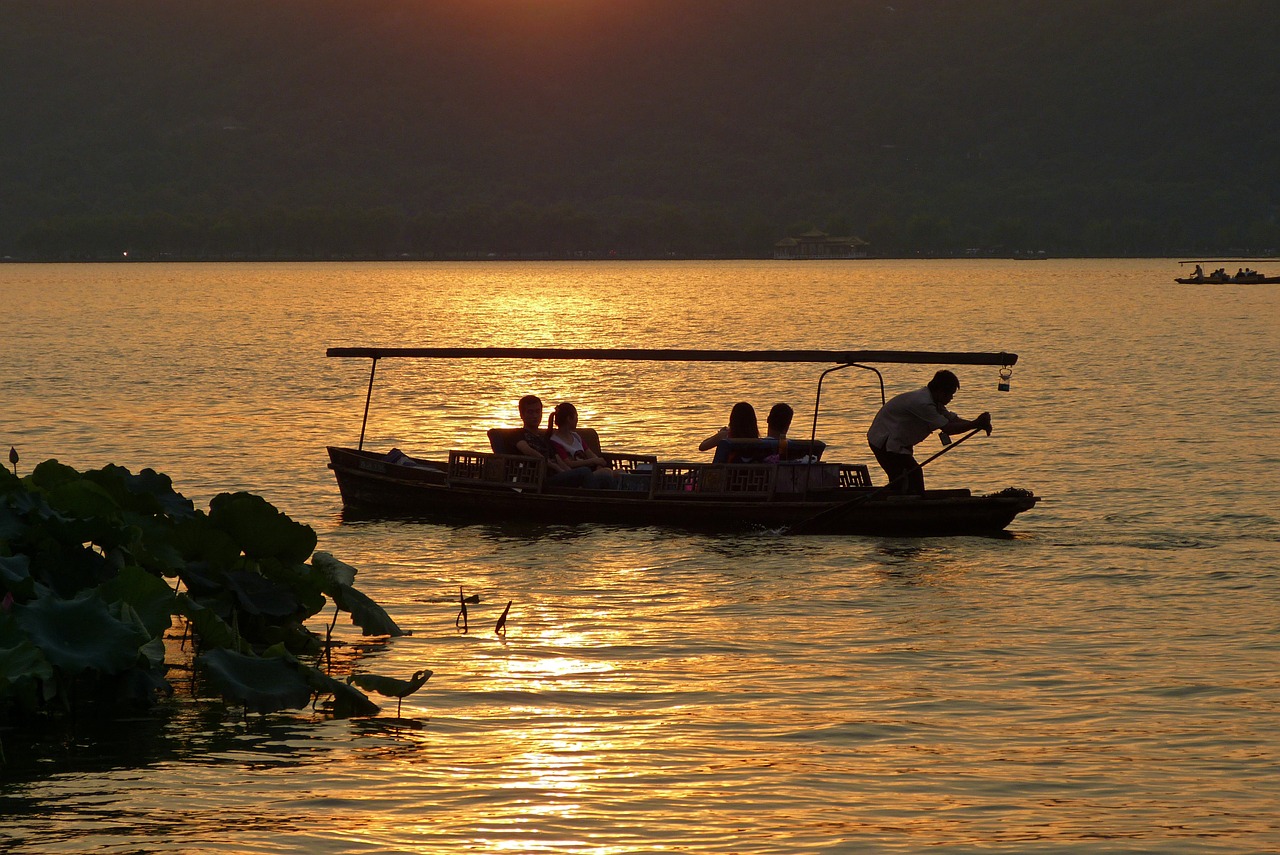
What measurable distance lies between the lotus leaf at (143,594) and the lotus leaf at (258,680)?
519 mm

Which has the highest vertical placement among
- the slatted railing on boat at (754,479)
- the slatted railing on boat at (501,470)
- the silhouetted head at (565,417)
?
the silhouetted head at (565,417)

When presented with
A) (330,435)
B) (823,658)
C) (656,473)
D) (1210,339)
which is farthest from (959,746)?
(1210,339)

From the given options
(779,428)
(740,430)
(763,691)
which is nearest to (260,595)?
(763,691)

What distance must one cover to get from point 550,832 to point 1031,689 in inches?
238

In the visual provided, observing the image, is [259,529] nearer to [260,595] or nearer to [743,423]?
[260,595]

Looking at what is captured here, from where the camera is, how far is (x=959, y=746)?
14.1 m

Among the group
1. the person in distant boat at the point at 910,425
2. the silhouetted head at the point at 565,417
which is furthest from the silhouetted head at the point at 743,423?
the silhouetted head at the point at 565,417

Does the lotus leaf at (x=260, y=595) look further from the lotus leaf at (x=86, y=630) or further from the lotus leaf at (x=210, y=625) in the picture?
the lotus leaf at (x=86, y=630)

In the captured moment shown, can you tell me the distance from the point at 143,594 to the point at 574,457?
12314mm

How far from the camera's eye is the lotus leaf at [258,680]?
14.4 metres

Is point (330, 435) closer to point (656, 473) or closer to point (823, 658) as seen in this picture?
point (656, 473)

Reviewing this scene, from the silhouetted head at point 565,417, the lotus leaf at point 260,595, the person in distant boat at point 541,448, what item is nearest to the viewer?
the lotus leaf at point 260,595

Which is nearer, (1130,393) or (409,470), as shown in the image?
(409,470)

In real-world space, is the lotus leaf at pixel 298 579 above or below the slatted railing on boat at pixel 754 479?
below
